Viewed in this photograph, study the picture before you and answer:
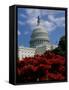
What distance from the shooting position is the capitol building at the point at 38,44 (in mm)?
6488

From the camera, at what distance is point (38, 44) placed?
6586 mm

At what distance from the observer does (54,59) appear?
673cm

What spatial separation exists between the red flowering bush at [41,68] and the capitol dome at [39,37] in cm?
20

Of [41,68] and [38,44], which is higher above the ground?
[38,44]

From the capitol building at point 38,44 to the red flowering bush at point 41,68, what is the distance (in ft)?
0.24

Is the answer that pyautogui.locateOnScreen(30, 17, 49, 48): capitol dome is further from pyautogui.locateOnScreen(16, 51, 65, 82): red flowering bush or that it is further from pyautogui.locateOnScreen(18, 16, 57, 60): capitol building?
pyautogui.locateOnScreen(16, 51, 65, 82): red flowering bush

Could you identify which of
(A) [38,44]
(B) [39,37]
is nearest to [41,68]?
(A) [38,44]

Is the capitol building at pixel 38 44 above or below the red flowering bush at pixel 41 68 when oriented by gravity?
above

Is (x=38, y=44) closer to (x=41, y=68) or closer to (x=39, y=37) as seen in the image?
(x=39, y=37)

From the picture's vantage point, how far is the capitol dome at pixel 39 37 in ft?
21.5

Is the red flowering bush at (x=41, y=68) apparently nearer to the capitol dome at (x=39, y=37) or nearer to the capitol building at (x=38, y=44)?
the capitol building at (x=38, y=44)

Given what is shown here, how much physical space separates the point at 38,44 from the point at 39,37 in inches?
4.7

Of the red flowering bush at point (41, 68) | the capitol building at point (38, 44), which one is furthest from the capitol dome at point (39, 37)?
the red flowering bush at point (41, 68)

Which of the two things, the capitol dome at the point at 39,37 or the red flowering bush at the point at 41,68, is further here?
the capitol dome at the point at 39,37
